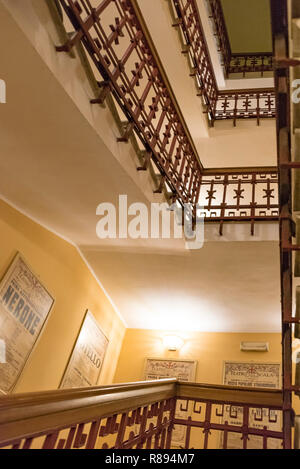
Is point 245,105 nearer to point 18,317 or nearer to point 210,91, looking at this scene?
point 210,91

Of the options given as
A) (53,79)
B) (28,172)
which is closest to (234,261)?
(28,172)

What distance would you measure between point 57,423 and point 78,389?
16cm

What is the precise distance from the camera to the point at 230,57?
9.00m

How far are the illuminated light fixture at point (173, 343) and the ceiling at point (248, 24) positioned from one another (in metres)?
7.82

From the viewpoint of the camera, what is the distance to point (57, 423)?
111 cm

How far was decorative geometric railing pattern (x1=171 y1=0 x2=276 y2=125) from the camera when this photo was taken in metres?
5.91

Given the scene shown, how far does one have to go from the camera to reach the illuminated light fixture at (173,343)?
5309mm

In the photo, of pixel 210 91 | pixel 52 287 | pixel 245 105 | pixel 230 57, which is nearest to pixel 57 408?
pixel 52 287

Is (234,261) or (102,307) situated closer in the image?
(234,261)

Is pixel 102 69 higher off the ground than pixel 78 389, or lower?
higher

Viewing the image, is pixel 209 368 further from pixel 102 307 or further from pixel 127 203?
pixel 127 203

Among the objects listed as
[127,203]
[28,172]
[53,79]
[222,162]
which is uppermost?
[222,162]

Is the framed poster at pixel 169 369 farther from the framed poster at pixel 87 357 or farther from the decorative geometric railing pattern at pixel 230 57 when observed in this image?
the decorative geometric railing pattern at pixel 230 57
